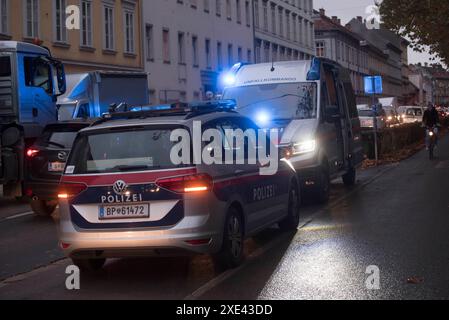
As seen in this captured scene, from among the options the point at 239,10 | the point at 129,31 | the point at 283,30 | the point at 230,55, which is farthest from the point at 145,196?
the point at 283,30

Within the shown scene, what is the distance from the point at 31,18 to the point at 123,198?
25063 mm

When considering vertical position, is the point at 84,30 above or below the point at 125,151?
above

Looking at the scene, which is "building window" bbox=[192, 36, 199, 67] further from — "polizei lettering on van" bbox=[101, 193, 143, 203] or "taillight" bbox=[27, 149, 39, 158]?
"polizei lettering on van" bbox=[101, 193, 143, 203]

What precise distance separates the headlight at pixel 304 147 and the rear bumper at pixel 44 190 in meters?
4.19

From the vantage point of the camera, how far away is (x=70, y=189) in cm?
748

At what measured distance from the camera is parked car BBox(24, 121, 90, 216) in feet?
42.5

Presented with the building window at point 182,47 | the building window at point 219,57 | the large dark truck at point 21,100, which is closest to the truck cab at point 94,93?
the large dark truck at point 21,100

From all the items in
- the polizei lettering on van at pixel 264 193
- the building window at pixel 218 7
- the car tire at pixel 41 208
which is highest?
the building window at pixel 218 7

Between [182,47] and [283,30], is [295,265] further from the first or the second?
[283,30]

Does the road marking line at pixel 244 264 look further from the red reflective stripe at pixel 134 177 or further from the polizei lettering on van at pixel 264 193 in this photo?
the red reflective stripe at pixel 134 177

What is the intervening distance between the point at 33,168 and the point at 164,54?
28894mm

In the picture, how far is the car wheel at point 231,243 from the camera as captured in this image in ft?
25.2

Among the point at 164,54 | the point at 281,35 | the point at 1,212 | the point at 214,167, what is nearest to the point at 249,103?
the point at 1,212
